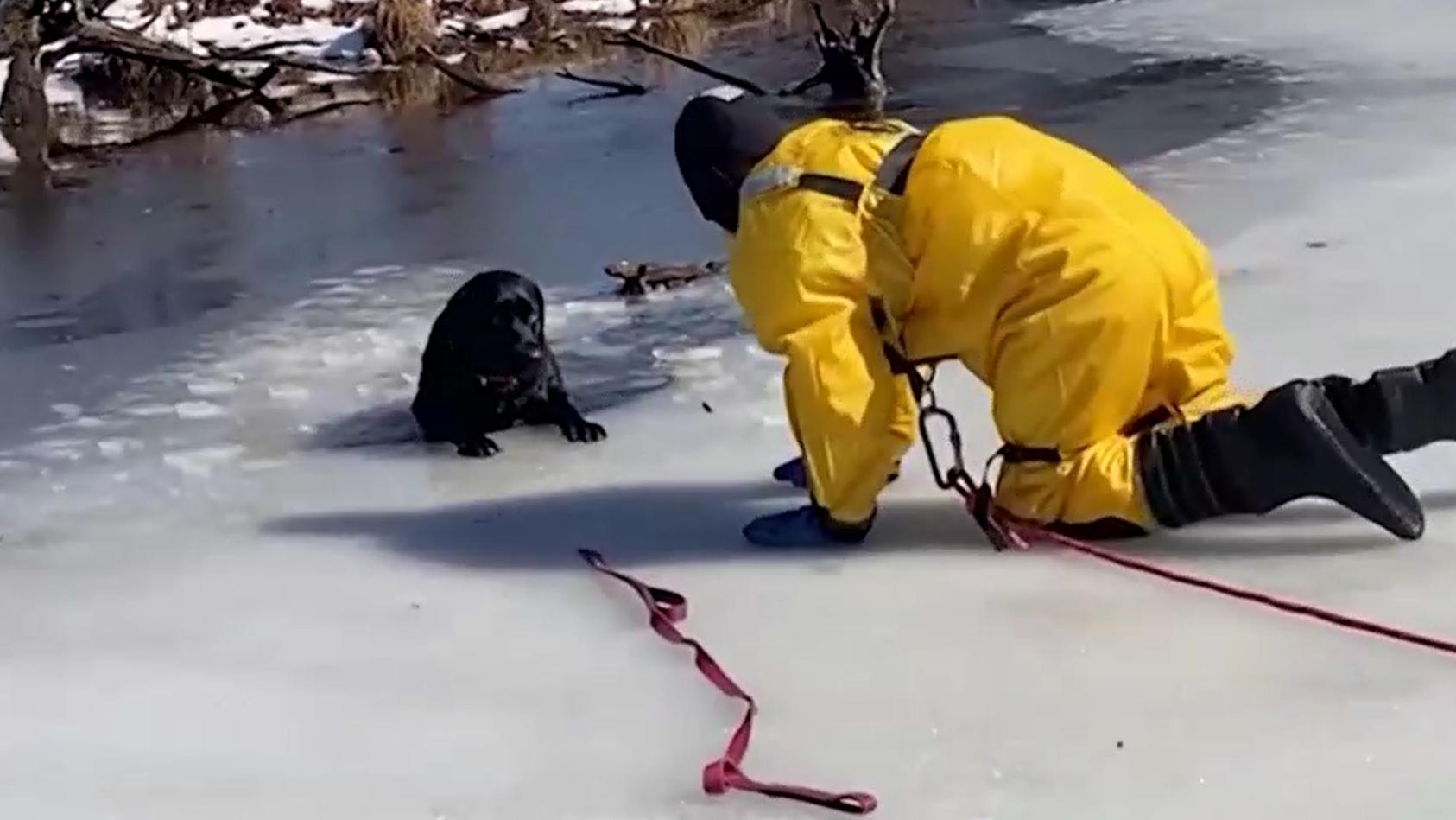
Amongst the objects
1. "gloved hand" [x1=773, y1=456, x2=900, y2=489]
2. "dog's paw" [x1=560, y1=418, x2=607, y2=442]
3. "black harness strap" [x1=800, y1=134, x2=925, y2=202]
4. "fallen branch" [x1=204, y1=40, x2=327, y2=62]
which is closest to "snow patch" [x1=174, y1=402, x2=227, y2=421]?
"dog's paw" [x1=560, y1=418, x2=607, y2=442]

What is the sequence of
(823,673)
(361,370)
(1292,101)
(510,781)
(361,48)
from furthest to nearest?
(361,48) → (1292,101) → (361,370) → (823,673) → (510,781)

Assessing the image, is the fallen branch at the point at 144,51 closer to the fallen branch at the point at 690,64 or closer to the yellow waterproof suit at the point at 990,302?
the fallen branch at the point at 690,64

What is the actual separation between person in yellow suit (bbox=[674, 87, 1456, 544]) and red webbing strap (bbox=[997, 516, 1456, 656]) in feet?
0.14

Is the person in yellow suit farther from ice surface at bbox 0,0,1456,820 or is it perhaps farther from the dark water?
the dark water

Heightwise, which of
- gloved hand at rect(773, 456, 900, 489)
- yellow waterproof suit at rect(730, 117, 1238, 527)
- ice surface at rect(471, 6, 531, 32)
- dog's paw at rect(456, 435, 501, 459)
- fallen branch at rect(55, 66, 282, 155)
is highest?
yellow waterproof suit at rect(730, 117, 1238, 527)

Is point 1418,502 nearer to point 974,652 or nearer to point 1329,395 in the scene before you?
point 1329,395

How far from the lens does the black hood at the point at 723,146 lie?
3.49 m

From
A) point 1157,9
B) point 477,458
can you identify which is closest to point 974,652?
point 477,458

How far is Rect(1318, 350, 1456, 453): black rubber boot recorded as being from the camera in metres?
3.16

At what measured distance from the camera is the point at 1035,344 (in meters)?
3.25

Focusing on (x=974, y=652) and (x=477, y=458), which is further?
(x=477, y=458)

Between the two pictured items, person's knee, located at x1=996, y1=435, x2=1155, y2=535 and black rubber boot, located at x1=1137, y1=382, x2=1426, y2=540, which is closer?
black rubber boot, located at x1=1137, y1=382, x2=1426, y2=540

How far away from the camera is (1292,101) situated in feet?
24.8

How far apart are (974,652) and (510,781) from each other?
0.66 m
